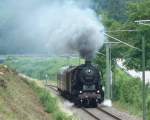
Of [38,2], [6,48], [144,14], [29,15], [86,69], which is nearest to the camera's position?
[38,2]

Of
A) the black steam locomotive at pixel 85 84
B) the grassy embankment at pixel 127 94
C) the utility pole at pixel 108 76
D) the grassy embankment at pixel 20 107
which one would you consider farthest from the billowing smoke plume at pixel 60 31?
the grassy embankment at pixel 127 94

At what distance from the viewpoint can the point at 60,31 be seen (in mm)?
41562

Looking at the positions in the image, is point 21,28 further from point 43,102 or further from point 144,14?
point 144,14

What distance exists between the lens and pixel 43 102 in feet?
115

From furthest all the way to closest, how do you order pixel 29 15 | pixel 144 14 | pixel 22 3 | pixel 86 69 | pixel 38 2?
pixel 144 14, pixel 86 69, pixel 29 15, pixel 38 2, pixel 22 3

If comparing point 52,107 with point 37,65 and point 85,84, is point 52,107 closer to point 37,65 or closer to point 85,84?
point 85,84

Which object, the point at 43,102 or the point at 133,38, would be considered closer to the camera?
the point at 43,102

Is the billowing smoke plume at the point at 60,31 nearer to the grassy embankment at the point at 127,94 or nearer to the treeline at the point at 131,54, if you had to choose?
the treeline at the point at 131,54

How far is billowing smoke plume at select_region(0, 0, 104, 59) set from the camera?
35906mm

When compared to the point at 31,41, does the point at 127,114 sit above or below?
below

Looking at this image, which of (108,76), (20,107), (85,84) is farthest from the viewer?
(108,76)

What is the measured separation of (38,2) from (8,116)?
36.1ft

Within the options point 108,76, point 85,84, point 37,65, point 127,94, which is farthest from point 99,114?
point 37,65

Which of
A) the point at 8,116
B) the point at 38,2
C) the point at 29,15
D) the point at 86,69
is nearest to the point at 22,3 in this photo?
the point at 38,2
